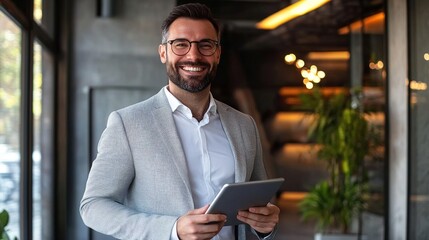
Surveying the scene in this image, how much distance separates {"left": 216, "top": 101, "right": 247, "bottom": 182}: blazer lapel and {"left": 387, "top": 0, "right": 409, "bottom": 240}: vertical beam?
5.47 meters

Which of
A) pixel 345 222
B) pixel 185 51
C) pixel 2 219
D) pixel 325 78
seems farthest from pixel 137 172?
pixel 325 78

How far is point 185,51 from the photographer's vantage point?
5.91 feet

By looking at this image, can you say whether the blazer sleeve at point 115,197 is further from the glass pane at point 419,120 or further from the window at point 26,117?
the glass pane at point 419,120

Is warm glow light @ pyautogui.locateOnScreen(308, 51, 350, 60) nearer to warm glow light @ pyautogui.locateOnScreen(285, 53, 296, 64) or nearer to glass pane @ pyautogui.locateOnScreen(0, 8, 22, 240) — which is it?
warm glow light @ pyautogui.locateOnScreen(285, 53, 296, 64)

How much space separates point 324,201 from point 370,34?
1.97m

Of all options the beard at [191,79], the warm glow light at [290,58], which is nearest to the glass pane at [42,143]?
the beard at [191,79]

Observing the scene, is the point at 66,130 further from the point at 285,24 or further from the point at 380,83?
the point at 285,24

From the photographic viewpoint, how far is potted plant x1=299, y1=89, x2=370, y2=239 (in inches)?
313

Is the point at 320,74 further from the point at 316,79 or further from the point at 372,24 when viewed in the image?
the point at 372,24

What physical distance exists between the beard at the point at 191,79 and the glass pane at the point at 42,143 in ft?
13.9

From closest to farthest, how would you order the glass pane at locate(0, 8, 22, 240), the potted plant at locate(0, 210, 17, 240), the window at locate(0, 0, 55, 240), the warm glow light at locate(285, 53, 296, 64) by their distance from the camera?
the potted plant at locate(0, 210, 17, 240) < the glass pane at locate(0, 8, 22, 240) < the window at locate(0, 0, 55, 240) < the warm glow light at locate(285, 53, 296, 64)

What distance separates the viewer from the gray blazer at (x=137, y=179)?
1729mm

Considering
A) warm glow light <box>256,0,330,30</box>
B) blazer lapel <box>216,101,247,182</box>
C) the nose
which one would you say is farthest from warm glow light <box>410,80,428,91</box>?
the nose

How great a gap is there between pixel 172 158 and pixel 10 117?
309cm
